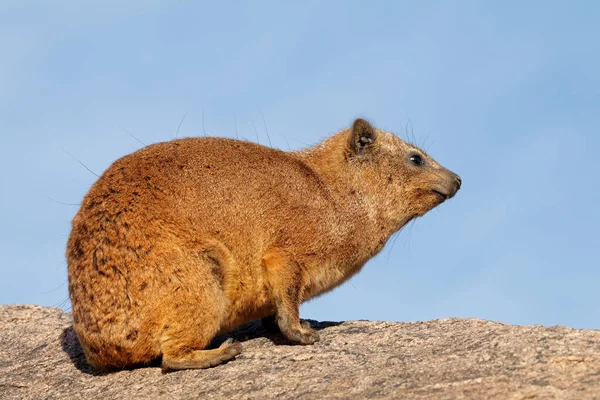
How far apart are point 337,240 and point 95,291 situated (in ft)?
10.2

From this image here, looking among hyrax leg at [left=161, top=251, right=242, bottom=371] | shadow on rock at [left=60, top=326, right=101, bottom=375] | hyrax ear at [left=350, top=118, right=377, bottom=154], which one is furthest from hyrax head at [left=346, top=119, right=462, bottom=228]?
shadow on rock at [left=60, top=326, right=101, bottom=375]

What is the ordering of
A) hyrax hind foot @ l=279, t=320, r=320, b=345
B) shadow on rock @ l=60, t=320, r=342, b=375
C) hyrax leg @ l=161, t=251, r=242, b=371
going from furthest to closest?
shadow on rock @ l=60, t=320, r=342, b=375, hyrax hind foot @ l=279, t=320, r=320, b=345, hyrax leg @ l=161, t=251, r=242, b=371

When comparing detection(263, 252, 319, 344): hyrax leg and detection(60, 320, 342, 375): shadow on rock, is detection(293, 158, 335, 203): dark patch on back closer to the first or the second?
detection(263, 252, 319, 344): hyrax leg

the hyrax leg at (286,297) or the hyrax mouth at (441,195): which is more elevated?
the hyrax mouth at (441,195)

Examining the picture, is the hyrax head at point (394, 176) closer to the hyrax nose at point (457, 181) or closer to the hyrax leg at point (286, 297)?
the hyrax nose at point (457, 181)

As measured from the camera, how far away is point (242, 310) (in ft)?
33.4

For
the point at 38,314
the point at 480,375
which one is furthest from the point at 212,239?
the point at 38,314

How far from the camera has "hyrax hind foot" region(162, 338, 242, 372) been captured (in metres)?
9.45

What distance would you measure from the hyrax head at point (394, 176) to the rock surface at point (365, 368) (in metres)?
1.67

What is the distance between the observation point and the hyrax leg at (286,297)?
10.1 meters

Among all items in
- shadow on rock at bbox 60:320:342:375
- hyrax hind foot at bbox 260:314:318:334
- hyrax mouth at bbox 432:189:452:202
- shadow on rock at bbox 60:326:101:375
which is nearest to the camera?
shadow on rock at bbox 60:326:101:375

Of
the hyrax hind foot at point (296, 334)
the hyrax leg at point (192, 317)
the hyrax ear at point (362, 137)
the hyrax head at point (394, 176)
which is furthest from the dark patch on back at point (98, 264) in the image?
the hyrax ear at point (362, 137)

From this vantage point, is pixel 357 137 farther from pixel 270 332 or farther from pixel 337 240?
pixel 270 332

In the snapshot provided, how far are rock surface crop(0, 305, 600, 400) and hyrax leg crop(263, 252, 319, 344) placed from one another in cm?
15
